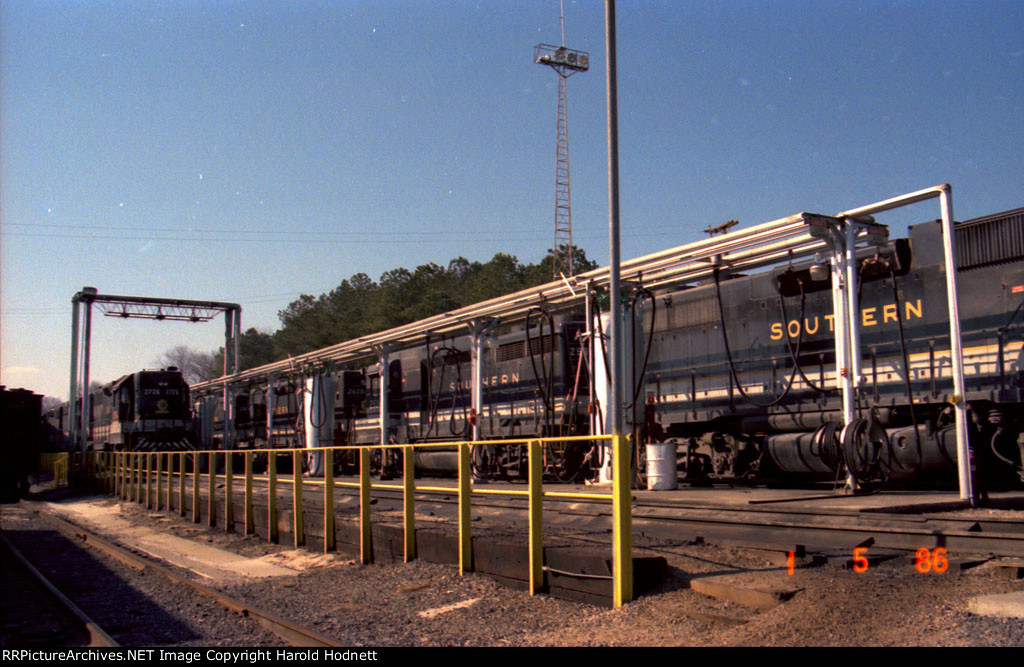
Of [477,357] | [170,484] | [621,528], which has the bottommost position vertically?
[170,484]

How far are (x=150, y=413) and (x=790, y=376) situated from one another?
23595 mm

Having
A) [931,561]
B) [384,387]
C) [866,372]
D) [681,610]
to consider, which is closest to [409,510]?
[681,610]

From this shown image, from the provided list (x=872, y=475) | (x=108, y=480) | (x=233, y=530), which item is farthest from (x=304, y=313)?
(x=872, y=475)

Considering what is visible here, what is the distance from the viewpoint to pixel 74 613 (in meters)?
6.81

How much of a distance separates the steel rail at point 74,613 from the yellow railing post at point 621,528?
3.49m

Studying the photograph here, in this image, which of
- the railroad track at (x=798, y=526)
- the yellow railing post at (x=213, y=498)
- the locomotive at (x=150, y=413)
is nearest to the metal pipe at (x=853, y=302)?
the railroad track at (x=798, y=526)

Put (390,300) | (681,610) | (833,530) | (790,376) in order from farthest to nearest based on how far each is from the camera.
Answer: (390,300)
(790,376)
(833,530)
(681,610)

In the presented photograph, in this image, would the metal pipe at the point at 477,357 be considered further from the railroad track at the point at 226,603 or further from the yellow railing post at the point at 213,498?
the railroad track at the point at 226,603

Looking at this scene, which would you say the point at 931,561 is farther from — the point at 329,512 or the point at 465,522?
the point at 329,512

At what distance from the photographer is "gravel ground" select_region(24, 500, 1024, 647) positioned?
4477 millimetres

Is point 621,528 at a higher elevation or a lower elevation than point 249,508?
higher

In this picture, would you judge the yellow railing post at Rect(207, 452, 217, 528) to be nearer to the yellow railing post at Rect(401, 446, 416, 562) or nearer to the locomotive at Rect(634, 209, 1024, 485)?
the yellow railing post at Rect(401, 446, 416, 562)

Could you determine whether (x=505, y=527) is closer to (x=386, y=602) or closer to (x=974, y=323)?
(x=386, y=602)
